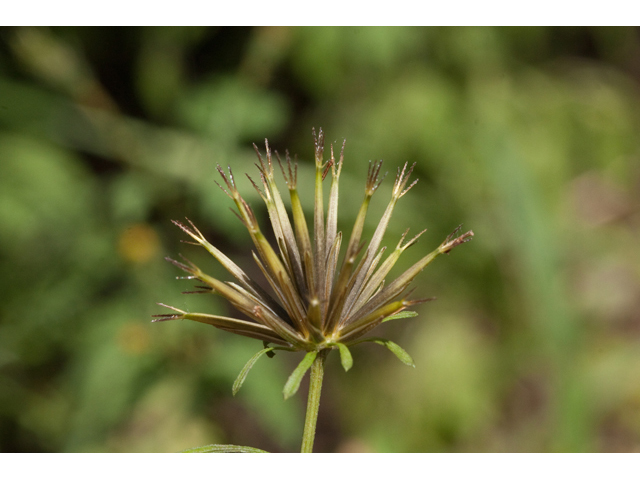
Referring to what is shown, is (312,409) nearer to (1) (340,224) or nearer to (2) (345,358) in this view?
Answer: (2) (345,358)

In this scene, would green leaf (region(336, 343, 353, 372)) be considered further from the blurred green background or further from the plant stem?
the blurred green background

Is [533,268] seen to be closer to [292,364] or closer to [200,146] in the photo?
[292,364]

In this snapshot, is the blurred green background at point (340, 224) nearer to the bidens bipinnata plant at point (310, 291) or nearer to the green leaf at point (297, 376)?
the bidens bipinnata plant at point (310, 291)

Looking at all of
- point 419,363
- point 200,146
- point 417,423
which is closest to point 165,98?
point 200,146

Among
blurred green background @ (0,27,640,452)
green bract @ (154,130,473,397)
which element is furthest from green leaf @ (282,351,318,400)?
blurred green background @ (0,27,640,452)

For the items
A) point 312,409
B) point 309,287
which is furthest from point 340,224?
point 312,409

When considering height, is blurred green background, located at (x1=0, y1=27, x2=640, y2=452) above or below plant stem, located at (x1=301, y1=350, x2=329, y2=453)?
above

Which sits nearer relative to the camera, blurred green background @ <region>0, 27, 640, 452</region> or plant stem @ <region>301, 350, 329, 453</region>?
plant stem @ <region>301, 350, 329, 453</region>
